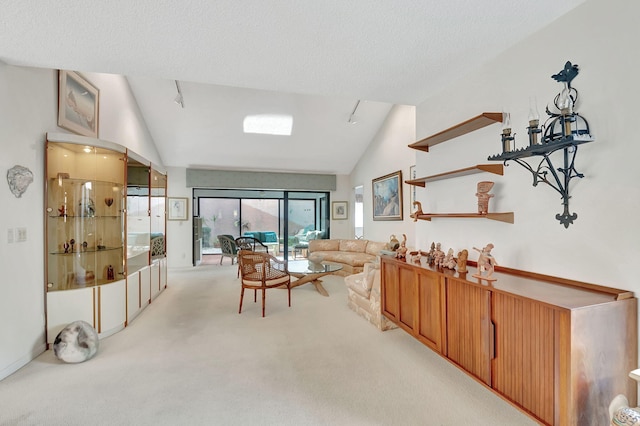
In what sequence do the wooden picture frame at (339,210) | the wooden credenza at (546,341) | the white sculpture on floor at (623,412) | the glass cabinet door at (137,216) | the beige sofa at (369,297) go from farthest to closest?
the wooden picture frame at (339,210)
the glass cabinet door at (137,216)
the beige sofa at (369,297)
the wooden credenza at (546,341)
the white sculpture on floor at (623,412)

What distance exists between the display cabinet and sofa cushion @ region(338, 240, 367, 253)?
4.53 metres

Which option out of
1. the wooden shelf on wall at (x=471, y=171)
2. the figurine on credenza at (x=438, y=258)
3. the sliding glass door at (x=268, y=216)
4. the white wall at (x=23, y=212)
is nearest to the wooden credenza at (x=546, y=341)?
the figurine on credenza at (x=438, y=258)

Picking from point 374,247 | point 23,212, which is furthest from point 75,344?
point 374,247

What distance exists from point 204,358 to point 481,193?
2816 mm

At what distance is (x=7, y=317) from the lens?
2443 mm

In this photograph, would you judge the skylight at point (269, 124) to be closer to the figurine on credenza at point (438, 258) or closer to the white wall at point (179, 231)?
the white wall at point (179, 231)

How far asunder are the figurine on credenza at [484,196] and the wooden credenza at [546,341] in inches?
19.7

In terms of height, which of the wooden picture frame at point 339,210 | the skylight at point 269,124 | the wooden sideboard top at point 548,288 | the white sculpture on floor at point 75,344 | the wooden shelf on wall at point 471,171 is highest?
the skylight at point 269,124

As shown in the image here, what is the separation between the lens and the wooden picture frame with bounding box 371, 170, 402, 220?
587 centimetres

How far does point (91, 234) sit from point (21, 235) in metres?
0.80

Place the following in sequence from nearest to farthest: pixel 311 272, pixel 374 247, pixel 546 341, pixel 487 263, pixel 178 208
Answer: pixel 546 341
pixel 487 263
pixel 311 272
pixel 374 247
pixel 178 208

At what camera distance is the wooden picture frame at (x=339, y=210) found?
27.4ft

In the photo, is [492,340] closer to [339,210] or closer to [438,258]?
[438,258]

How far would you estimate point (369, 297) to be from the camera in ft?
11.9
